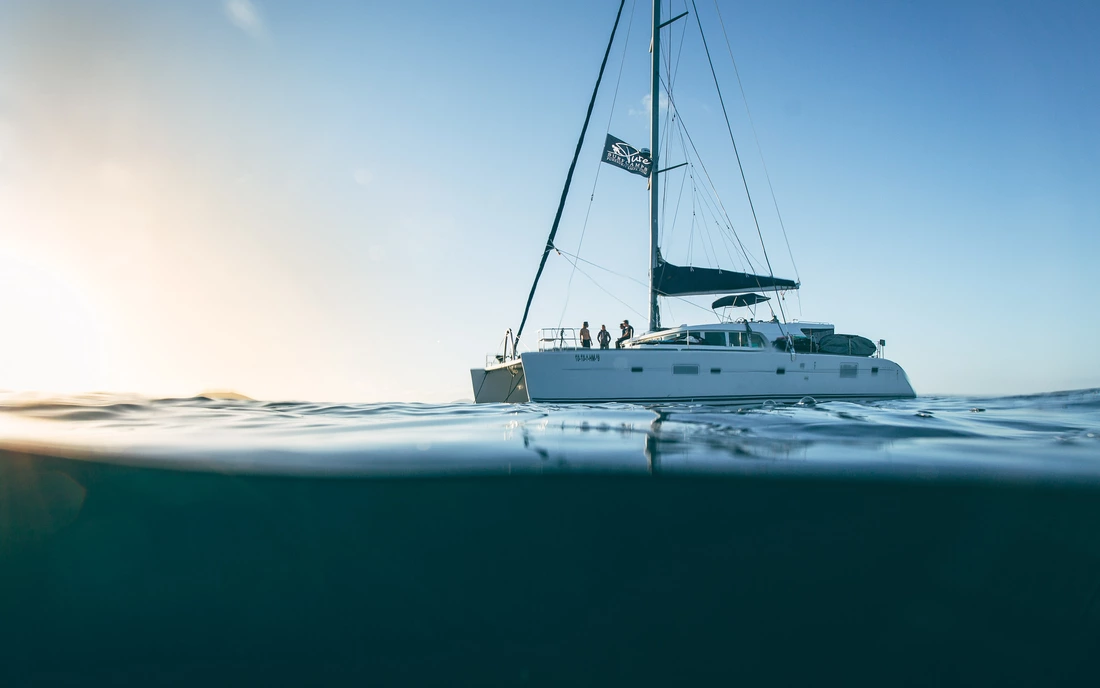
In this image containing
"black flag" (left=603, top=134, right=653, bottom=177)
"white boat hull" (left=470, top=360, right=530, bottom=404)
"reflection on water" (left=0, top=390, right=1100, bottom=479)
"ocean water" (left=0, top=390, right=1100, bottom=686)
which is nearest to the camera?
"ocean water" (left=0, top=390, right=1100, bottom=686)

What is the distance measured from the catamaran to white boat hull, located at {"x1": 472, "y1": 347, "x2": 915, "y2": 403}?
33mm

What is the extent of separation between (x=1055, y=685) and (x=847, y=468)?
162 cm

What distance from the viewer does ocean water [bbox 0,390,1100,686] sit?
9.94ft

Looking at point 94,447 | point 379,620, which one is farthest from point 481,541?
point 94,447

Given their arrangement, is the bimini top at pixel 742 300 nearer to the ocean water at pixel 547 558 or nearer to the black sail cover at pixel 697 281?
the black sail cover at pixel 697 281

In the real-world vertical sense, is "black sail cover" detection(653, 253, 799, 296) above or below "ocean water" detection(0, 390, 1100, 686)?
above

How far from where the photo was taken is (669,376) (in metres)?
16.4

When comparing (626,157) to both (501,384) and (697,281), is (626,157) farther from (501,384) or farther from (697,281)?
(501,384)

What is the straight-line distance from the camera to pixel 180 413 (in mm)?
7230

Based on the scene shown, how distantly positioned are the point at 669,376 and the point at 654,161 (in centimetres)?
886

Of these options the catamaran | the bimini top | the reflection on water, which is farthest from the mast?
the reflection on water

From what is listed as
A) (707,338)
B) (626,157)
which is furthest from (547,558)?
(626,157)

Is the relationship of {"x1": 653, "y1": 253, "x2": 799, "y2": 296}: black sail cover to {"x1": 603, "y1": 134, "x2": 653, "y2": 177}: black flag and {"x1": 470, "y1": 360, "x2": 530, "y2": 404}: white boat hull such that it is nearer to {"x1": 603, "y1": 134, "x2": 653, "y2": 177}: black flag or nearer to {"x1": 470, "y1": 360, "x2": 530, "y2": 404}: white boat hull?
{"x1": 603, "y1": 134, "x2": 653, "y2": 177}: black flag

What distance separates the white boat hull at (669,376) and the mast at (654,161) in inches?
114
